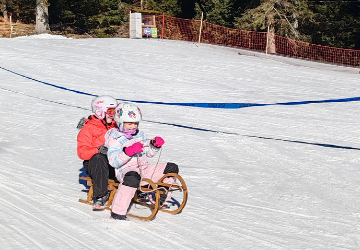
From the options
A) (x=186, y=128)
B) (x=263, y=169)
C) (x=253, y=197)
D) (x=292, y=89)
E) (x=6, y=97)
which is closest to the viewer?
(x=253, y=197)

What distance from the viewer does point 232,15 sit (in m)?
39.8

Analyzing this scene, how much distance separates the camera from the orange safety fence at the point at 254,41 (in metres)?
30.5

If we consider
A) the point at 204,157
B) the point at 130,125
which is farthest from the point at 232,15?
the point at 130,125

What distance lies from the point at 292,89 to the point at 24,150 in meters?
9.76

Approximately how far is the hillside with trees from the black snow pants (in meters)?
25.7

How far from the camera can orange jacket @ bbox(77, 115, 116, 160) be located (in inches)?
231

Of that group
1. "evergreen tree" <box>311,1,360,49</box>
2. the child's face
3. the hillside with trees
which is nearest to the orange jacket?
the child's face

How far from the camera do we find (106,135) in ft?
18.9

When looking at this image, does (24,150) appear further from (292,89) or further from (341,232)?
(292,89)

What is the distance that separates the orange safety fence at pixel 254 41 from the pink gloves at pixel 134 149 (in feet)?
83.9

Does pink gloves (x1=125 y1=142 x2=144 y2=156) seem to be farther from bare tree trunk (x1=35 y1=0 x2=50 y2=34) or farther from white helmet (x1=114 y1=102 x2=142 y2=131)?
bare tree trunk (x1=35 y1=0 x2=50 y2=34)

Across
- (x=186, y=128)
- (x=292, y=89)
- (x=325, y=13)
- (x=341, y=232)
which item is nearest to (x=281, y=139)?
(x=186, y=128)

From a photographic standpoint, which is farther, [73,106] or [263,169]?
[73,106]

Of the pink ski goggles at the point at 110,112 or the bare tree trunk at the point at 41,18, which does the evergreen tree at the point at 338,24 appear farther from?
the pink ski goggles at the point at 110,112
